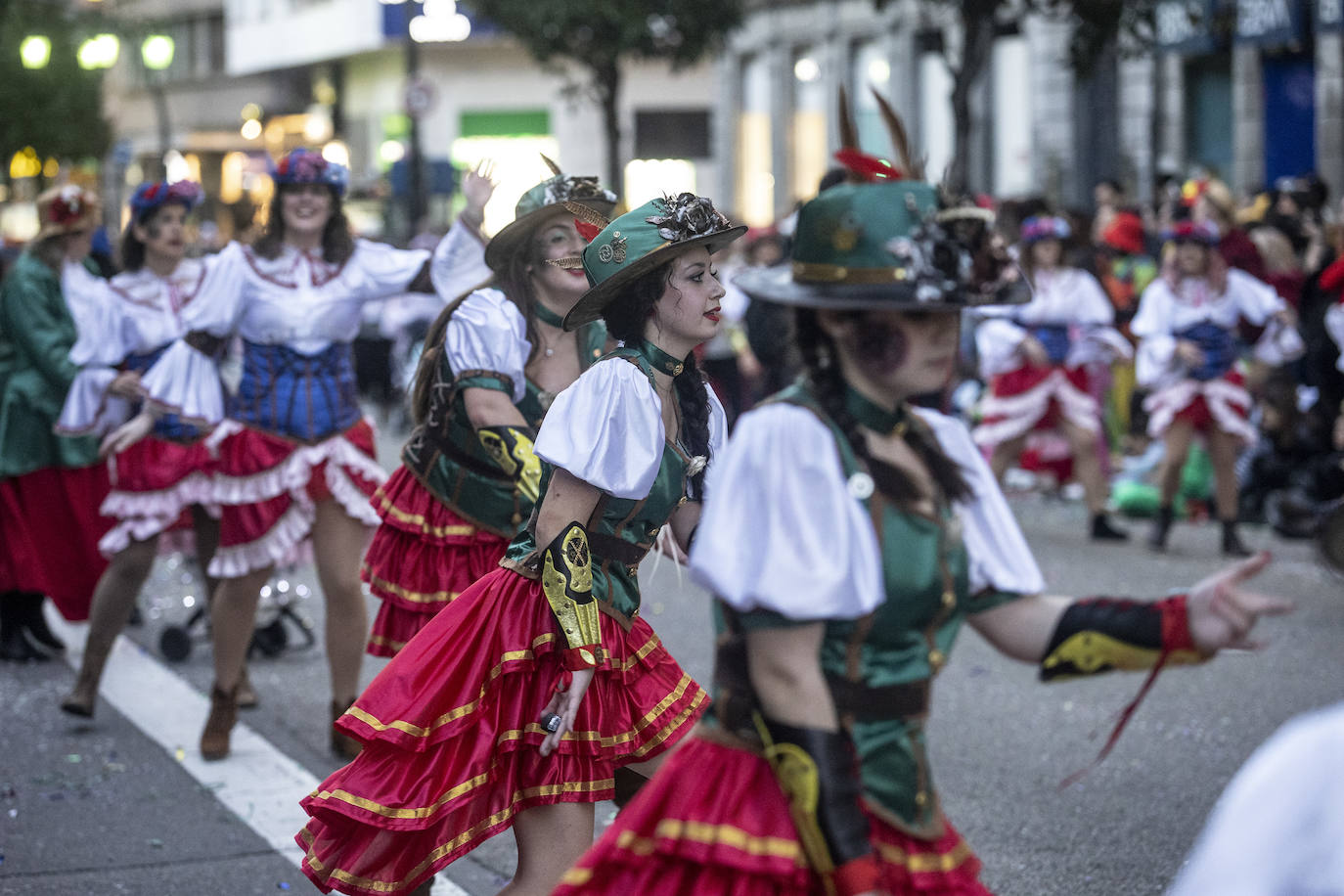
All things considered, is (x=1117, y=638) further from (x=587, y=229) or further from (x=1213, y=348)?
(x=1213, y=348)

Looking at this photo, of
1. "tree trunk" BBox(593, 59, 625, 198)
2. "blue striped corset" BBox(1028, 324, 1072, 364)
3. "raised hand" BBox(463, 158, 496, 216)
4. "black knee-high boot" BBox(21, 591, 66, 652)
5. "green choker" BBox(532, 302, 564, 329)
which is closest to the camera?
"green choker" BBox(532, 302, 564, 329)

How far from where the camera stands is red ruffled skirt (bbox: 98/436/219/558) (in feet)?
24.6

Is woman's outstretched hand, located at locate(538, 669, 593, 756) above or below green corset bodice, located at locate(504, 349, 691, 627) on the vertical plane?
below

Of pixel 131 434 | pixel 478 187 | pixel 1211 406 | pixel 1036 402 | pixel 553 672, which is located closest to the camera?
pixel 553 672

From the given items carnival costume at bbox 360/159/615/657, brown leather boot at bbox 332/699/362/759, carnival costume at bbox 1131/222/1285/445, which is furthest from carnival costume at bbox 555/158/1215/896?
carnival costume at bbox 1131/222/1285/445

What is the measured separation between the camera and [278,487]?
6.65m

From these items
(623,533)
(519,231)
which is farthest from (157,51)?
(623,533)

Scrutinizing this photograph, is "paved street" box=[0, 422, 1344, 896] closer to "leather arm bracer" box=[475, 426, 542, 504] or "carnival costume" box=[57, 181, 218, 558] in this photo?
"leather arm bracer" box=[475, 426, 542, 504]

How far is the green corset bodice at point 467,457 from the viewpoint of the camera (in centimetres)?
514


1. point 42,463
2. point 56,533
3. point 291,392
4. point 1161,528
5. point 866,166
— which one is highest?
point 866,166

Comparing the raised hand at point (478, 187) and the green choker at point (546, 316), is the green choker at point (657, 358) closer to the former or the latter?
the green choker at point (546, 316)

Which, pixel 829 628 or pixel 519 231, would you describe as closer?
pixel 829 628

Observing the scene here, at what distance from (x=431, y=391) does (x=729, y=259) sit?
38.5 feet

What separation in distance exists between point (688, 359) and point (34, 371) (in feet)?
18.3
